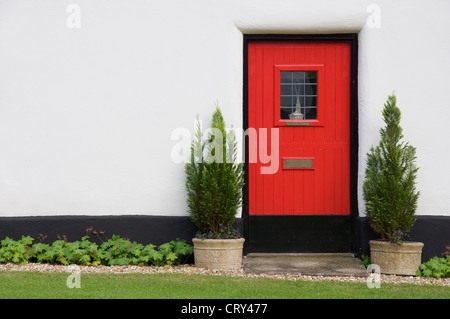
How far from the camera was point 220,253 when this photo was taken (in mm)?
6961

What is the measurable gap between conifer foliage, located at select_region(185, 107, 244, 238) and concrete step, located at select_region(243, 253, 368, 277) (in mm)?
513

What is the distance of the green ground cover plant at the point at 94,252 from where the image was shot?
23.6 ft

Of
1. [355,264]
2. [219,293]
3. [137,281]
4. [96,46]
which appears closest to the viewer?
[219,293]

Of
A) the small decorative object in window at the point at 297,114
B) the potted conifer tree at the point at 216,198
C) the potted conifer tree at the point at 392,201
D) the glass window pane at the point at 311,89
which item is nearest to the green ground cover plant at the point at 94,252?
the potted conifer tree at the point at 216,198

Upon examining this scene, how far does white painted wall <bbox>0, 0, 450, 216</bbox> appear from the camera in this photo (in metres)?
7.47

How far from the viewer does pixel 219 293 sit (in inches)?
224

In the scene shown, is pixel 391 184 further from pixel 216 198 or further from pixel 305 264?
pixel 216 198

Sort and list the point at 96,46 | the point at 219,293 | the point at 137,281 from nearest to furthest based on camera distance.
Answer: the point at 219,293 → the point at 137,281 → the point at 96,46

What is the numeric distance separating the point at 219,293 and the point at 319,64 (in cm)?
338

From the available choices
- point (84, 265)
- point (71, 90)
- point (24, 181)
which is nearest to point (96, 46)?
point (71, 90)

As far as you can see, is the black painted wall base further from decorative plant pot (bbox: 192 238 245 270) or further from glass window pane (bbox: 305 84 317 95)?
glass window pane (bbox: 305 84 317 95)

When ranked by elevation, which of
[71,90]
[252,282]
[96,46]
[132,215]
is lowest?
[252,282]

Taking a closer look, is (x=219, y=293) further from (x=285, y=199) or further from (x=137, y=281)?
(x=285, y=199)

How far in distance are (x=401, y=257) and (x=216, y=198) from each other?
217 cm
